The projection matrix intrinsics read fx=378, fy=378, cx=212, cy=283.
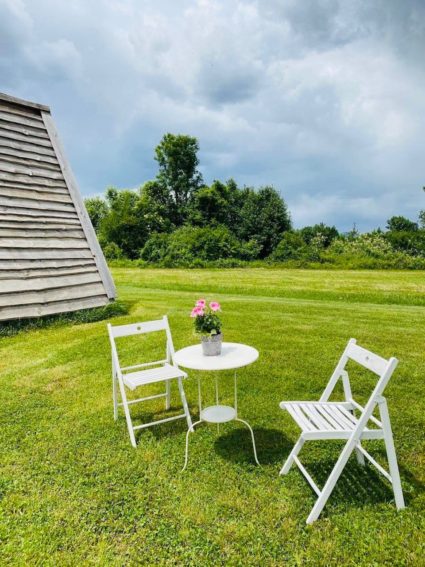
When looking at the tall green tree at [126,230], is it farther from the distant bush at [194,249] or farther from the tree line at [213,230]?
the distant bush at [194,249]

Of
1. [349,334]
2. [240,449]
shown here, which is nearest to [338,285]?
[349,334]

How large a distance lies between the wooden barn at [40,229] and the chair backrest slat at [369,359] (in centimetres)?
761

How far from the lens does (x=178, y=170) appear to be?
139 ft

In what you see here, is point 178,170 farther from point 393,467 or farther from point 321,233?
point 393,467

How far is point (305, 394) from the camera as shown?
5273mm

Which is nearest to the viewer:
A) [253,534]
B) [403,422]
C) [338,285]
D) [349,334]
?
[253,534]

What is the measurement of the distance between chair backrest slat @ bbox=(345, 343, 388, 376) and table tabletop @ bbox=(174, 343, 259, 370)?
3.13 ft

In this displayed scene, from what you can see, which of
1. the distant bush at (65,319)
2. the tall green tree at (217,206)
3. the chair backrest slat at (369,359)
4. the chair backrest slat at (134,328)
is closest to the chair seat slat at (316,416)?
the chair backrest slat at (369,359)

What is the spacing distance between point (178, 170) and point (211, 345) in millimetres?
40884

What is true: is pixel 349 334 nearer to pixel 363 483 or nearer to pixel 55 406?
pixel 363 483

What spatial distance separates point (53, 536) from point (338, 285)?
52.5 ft

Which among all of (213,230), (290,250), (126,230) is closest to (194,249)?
(213,230)

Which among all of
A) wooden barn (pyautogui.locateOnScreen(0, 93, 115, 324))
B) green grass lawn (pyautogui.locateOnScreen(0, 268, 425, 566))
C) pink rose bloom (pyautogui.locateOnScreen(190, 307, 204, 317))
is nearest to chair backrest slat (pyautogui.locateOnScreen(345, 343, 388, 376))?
green grass lawn (pyautogui.locateOnScreen(0, 268, 425, 566))

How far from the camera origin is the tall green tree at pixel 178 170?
137 feet
